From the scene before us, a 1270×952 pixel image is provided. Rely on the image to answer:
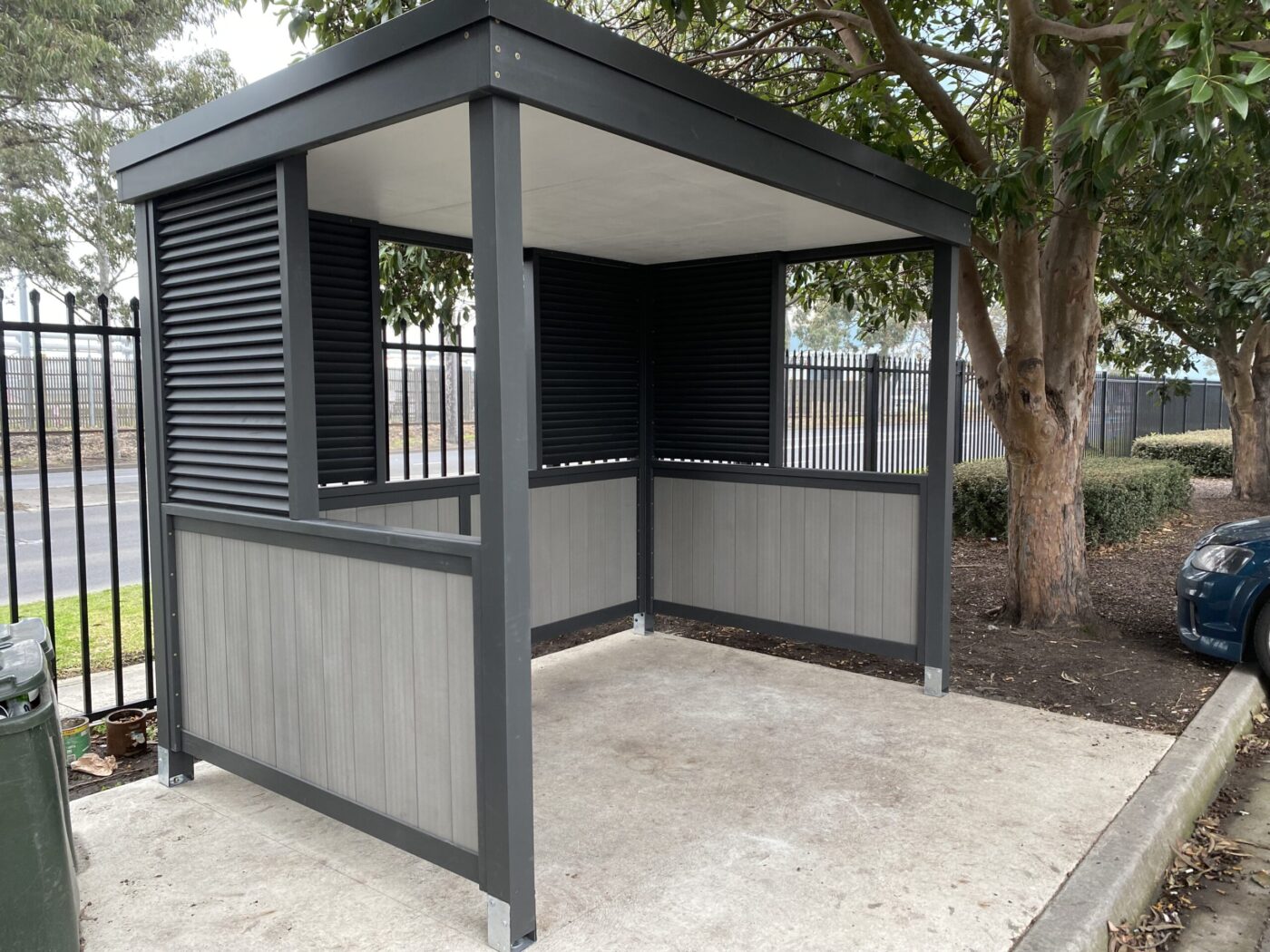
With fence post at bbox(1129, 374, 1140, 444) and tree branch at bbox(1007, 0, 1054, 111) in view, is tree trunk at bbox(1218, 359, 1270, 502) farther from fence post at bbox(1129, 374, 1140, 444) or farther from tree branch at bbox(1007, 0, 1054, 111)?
tree branch at bbox(1007, 0, 1054, 111)

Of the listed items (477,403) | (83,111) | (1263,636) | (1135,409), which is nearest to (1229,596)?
(1263,636)

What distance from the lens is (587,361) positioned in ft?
19.1

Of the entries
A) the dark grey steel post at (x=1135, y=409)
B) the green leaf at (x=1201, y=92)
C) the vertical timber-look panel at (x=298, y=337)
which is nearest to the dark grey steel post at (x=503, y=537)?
the vertical timber-look panel at (x=298, y=337)

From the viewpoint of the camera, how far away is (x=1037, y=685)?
5.18 metres

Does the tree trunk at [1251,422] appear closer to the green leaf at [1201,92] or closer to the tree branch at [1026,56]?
the tree branch at [1026,56]

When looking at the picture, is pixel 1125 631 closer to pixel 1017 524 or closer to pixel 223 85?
pixel 1017 524

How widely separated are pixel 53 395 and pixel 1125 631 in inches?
558

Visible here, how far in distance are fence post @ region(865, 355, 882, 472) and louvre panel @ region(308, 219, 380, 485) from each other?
9298mm

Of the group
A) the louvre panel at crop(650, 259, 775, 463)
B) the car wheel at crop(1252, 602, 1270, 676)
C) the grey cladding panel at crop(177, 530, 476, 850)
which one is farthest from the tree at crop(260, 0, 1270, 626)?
the grey cladding panel at crop(177, 530, 476, 850)

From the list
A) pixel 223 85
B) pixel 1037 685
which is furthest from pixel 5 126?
pixel 1037 685

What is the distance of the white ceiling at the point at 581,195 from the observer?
10.2 ft

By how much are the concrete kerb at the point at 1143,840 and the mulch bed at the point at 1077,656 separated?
190 mm

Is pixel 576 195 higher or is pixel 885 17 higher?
pixel 885 17

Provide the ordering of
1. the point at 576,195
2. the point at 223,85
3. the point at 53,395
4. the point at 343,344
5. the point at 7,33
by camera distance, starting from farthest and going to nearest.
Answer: the point at 223,85 → the point at 7,33 → the point at 53,395 → the point at 343,344 → the point at 576,195
